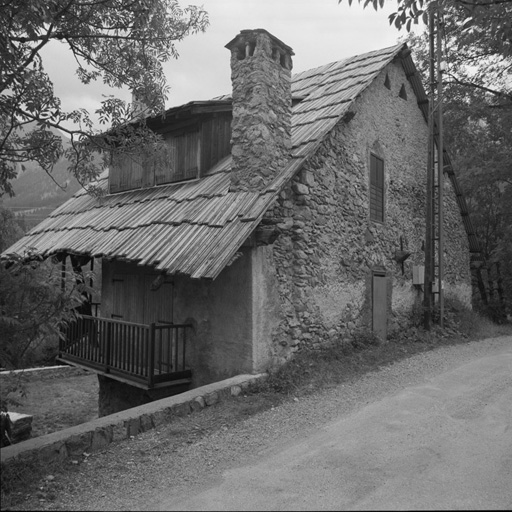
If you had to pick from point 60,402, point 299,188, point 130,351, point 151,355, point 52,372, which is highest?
point 299,188

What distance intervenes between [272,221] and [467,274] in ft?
35.7

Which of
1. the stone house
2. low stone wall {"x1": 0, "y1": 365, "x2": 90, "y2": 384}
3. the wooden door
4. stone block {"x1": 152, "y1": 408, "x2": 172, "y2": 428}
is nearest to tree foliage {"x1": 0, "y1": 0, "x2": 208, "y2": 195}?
the stone house

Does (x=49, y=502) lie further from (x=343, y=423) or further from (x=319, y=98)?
(x=319, y=98)

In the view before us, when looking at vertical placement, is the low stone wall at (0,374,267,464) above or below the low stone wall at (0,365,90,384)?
above

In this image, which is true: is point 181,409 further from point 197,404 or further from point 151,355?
point 151,355

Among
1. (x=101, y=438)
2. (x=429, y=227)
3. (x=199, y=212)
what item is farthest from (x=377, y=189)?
(x=101, y=438)

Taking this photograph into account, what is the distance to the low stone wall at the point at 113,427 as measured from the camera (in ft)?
14.3

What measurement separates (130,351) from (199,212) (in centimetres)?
309

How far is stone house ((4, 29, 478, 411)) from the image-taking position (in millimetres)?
7484

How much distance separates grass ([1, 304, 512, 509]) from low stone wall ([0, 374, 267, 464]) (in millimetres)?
95

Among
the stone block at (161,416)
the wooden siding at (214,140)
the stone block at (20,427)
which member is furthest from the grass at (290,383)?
the wooden siding at (214,140)

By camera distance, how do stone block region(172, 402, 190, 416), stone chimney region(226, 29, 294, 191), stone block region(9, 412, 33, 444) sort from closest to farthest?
stone block region(172, 402, 190, 416), stone chimney region(226, 29, 294, 191), stone block region(9, 412, 33, 444)

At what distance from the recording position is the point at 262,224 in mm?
7430

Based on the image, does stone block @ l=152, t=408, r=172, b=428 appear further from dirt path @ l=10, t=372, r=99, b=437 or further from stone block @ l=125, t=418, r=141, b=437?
dirt path @ l=10, t=372, r=99, b=437
